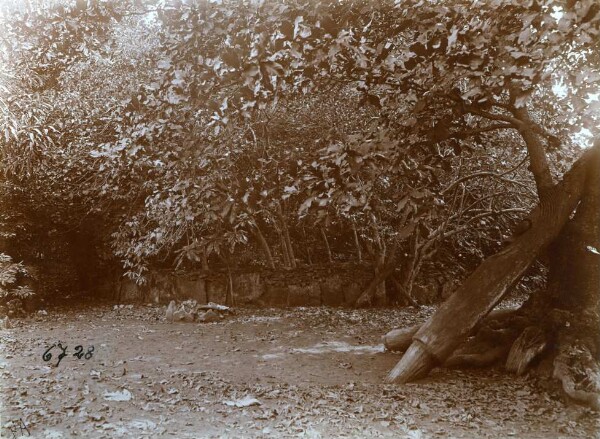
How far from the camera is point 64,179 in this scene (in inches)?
523

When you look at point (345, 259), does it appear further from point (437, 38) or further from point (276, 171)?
point (437, 38)

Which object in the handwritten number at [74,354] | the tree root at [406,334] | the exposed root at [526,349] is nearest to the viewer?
the exposed root at [526,349]

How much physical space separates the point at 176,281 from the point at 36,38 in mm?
8468

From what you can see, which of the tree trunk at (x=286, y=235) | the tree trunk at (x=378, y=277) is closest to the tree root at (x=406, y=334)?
the tree trunk at (x=378, y=277)

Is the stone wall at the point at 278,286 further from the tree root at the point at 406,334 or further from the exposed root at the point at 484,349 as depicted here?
the exposed root at the point at 484,349

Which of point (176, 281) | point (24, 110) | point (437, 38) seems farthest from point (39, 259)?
point (437, 38)

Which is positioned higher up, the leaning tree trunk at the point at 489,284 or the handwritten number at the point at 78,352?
the leaning tree trunk at the point at 489,284

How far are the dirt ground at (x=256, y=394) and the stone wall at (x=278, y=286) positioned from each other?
395 centimetres

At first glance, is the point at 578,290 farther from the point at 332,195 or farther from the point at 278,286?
the point at 278,286

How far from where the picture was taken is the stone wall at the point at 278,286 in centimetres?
1396

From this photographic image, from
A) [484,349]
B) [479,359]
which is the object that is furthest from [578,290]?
[479,359]

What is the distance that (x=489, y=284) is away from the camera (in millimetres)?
6777

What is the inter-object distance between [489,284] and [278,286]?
7.97 meters

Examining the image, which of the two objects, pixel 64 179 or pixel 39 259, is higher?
pixel 64 179
